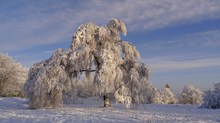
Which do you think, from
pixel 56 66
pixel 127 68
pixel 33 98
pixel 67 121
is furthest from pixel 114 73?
pixel 67 121

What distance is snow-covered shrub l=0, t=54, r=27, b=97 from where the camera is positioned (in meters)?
43.8

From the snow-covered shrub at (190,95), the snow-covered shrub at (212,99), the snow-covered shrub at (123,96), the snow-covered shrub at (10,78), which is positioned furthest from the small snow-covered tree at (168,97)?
the snow-covered shrub at (123,96)

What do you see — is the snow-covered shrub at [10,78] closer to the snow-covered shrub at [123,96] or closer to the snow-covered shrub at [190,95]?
the snow-covered shrub at [123,96]

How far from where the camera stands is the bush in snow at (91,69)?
22906mm

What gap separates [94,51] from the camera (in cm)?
2456

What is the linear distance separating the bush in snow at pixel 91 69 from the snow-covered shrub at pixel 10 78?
68.7 ft

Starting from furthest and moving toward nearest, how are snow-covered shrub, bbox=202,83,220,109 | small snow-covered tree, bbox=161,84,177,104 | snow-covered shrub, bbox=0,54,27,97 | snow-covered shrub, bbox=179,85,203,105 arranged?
snow-covered shrub, bbox=179,85,203,105 < small snow-covered tree, bbox=161,84,177,104 < snow-covered shrub, bbox=0,54,27,97 < snow-covered shrub, bbox=202,83,220,109

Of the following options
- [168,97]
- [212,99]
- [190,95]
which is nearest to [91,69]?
[212,99]

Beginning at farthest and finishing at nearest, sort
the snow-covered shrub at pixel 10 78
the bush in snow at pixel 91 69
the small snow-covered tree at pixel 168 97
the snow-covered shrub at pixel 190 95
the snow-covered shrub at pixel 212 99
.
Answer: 1. the snow-covered shrub at pixel 190 95
2. the small snow-covered tree at pixel 168 97
3. the snow-covered shrub at pixel 10 78
4. the snow-covered shrub at pixel 212 99
5. the bush in snow at pixel 91 69

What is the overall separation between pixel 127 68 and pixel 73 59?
4.30 meters

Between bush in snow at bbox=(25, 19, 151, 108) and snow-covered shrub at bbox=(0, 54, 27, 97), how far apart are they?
825 inches

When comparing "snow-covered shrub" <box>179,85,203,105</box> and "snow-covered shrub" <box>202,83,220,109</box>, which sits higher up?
"snow-covered shrub" <box>179,85,203,105</box>

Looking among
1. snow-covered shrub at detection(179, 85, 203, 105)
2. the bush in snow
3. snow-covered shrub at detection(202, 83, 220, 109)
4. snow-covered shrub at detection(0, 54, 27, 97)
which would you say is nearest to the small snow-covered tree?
snow-covered shrub at detection(179, 85, 203, 105)

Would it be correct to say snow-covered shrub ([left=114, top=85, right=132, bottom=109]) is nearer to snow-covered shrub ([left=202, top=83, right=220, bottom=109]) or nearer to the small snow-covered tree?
snow-covered shrub ([left=202, top=83, right=220, bottom=109])
